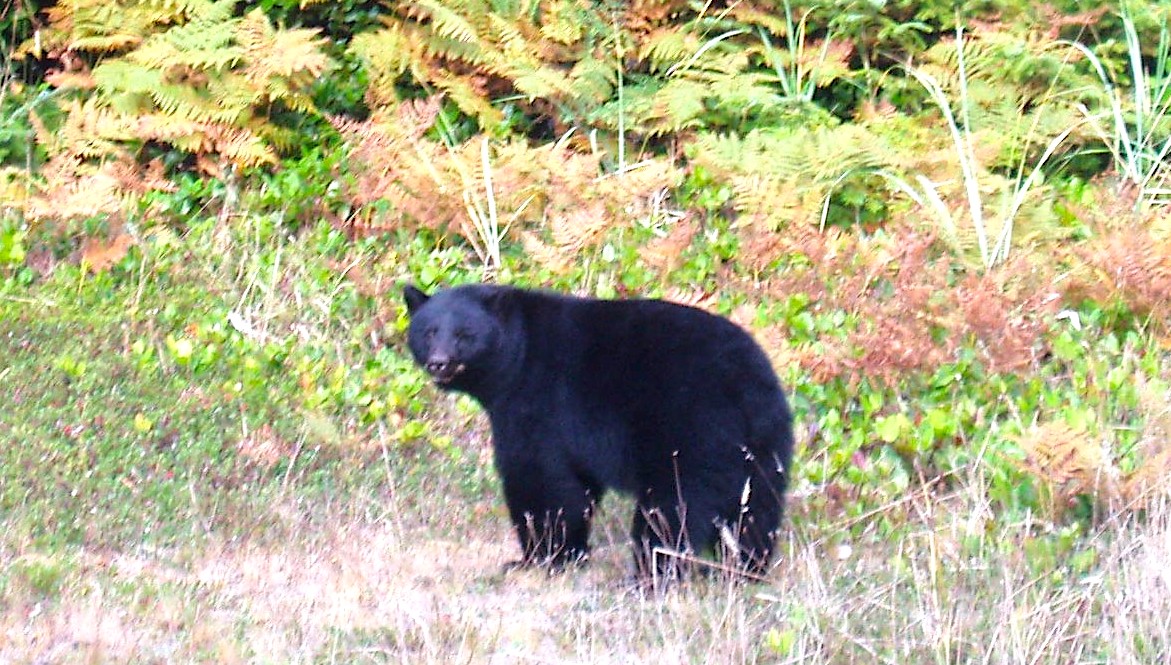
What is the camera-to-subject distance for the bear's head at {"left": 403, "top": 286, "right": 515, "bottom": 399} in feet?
20.5

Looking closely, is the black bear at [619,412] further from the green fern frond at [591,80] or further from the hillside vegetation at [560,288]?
the green fern frond at [591,80]

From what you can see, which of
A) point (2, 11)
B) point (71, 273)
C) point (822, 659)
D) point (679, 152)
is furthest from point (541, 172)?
point (822, 659)

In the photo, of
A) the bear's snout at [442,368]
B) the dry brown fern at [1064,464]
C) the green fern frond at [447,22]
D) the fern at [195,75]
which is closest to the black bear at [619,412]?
the bear's snout at [442,368]

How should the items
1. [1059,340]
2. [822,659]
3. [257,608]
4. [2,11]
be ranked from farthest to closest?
1. [2,11]
2. [1059,340]
3. [257,608]
4. [822,659]

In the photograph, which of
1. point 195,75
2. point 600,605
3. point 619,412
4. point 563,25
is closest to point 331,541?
point 600,605

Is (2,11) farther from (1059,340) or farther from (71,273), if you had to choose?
(1059,340)

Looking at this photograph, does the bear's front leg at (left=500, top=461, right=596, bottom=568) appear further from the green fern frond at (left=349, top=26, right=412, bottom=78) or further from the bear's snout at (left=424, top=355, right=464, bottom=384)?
the green fern frond at (left=349, top=26, right=412, bottom=78)

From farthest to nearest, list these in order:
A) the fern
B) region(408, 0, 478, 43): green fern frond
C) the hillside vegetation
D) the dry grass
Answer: region(408, 0, 478, 43): green fern frond, the fern, the hillside vegetation, the dry grass

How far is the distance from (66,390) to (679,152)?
4550 mm

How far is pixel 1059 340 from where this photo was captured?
8.10 metres

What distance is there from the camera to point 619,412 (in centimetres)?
611

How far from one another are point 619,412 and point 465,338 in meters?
0.72

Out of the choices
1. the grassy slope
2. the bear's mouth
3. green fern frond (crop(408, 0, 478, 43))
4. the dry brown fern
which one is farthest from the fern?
the dry brown fern

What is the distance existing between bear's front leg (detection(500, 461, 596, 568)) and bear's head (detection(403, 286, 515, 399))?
424 millimetres
